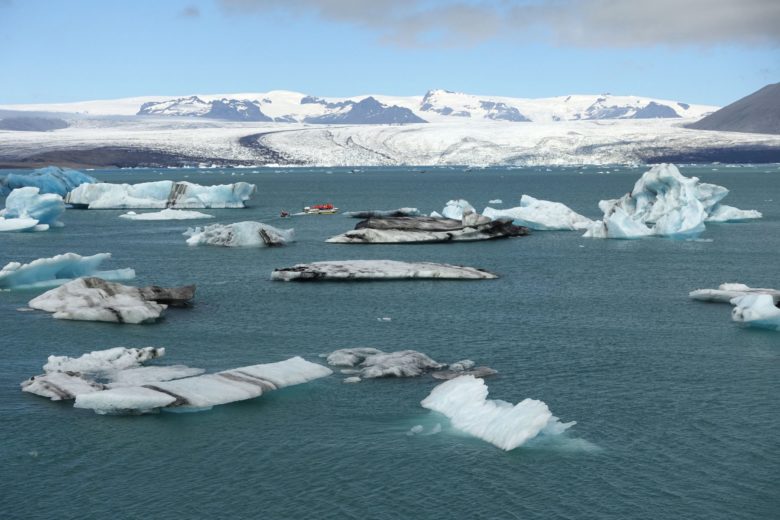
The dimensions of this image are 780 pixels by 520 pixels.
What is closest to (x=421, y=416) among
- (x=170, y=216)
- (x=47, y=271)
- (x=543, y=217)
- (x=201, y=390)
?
(x=201, y=390)

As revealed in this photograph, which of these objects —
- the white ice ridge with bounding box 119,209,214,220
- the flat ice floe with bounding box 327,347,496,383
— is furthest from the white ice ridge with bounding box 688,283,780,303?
the white ice ridge with bounding box 119,209,214,220

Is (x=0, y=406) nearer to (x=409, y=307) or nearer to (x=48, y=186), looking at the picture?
(x=409, y=307)

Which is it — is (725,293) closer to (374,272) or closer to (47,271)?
(374,272)

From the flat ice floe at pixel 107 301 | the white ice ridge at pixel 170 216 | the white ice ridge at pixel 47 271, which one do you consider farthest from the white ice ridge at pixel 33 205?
the flat ice floe at pixel 107 301

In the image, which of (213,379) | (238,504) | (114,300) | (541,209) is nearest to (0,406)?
(213,379)

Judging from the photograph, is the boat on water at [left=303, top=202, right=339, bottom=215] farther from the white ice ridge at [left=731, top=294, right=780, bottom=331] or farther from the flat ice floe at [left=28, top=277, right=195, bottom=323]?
the white ice ridge at [left=731, top=294, right=780, bottom=331]

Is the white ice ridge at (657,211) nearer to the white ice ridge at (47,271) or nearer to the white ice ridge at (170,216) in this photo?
the white ice ridge at (47,271)
